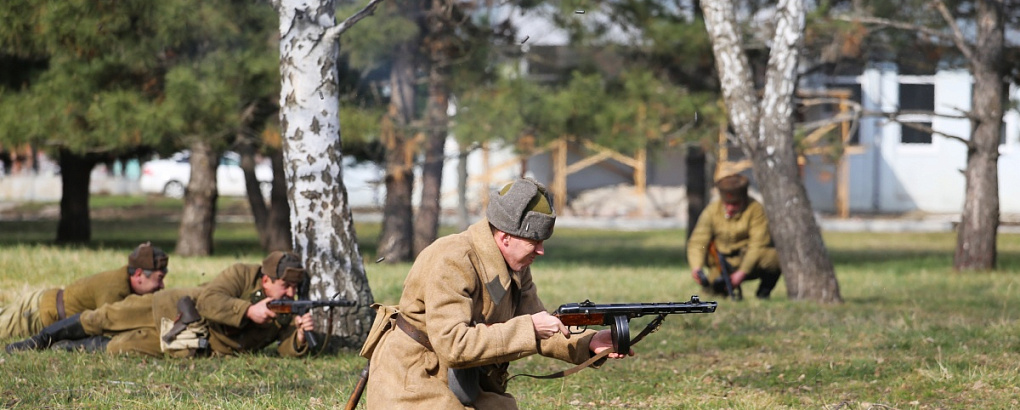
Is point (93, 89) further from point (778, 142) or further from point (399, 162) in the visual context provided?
point (778, 142)

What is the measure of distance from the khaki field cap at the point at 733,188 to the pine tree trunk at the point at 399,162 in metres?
5.86

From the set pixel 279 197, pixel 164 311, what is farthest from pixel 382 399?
pixel 279 197

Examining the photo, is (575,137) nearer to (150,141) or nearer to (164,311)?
(150,141)

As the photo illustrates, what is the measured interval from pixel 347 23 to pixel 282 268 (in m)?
1.67

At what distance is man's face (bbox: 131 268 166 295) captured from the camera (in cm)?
834

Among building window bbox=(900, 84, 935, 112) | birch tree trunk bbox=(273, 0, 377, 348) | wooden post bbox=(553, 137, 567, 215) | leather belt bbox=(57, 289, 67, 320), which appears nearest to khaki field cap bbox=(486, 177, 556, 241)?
birch tree trunk bbox=(273, 0, 377, 348)

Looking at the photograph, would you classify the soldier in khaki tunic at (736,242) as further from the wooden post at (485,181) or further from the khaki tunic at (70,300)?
the wooden post at (485,181)

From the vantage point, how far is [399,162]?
1738 centimetres

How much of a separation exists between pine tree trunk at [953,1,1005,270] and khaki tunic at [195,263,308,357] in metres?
10.7

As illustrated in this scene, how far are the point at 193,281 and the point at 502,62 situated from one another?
7.32 meters

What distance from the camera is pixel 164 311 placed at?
7.79m

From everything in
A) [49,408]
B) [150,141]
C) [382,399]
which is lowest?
[49,408]

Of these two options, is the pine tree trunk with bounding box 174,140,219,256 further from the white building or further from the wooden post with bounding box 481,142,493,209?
the white building

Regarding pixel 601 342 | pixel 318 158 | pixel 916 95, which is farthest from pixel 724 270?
pixel 916 95
